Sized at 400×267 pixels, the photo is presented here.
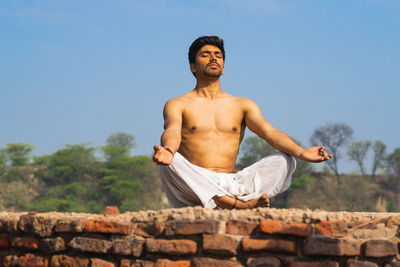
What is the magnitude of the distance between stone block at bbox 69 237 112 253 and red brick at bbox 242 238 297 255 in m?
0.95

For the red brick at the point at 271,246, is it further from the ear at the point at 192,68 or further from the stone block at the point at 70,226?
the ear at the point at 192,68

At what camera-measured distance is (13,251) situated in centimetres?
420

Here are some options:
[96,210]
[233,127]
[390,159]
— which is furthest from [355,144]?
[233,127]

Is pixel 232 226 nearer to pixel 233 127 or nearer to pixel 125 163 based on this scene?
pixel 233 127

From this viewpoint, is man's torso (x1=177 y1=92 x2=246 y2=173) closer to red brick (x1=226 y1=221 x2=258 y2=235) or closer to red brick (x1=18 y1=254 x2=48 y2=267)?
red brick (x1=226 y1=221 x2=258 y2=235)

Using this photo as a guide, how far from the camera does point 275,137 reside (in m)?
4.97

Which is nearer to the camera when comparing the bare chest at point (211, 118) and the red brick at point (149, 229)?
the red brick at point (149, 229)

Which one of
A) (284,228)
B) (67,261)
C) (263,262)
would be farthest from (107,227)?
(284,228)

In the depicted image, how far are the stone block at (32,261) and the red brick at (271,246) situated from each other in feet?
5.00

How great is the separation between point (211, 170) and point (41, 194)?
88.9 feet

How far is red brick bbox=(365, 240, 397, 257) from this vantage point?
3.39 meters

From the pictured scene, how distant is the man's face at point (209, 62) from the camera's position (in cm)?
509

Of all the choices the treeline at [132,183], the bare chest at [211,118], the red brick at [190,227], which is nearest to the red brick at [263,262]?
the red brick at [190,227]

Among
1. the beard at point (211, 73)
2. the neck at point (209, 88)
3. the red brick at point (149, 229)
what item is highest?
the beard at point (211, 73)
